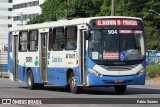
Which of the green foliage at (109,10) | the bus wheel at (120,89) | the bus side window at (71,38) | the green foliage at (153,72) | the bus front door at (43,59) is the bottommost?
the green foliage at (153,72)

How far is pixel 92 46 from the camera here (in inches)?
888

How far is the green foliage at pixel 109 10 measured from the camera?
7494 centimetres

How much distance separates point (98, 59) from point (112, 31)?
123cm

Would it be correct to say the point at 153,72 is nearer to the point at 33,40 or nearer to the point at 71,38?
the point at 33,40

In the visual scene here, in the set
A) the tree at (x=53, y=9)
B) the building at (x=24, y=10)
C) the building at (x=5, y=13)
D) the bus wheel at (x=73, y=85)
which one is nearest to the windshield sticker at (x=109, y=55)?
the bus wheel at (x=73, y=85)

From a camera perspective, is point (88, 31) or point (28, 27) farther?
point (28, 27)

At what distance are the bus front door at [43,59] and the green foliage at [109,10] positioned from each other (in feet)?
134

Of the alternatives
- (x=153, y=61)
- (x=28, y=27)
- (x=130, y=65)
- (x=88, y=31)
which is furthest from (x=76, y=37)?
(x=153, y=61)

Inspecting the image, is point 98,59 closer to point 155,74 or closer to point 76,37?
point 76,37

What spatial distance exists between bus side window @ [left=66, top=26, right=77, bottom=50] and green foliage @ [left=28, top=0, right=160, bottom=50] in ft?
141

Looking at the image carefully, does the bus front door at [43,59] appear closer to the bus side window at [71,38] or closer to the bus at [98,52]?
the bus at [98,52]

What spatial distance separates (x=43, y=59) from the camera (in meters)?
26.5

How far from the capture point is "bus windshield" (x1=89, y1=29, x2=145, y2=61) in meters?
22.5

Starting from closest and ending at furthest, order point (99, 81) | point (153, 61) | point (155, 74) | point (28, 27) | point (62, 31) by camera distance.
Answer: point (99, 81) < point (62, 31) < point (28, 27) < point (155, 74) < point (153, 61)
